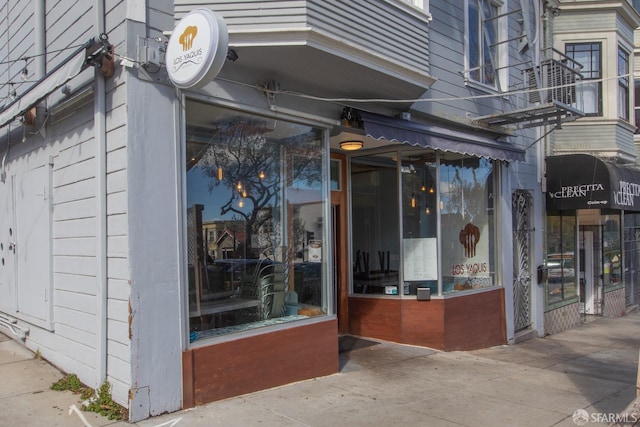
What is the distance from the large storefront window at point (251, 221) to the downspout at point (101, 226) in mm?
794

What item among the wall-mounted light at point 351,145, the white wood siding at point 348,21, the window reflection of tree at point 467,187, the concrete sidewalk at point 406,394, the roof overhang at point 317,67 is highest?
the white wood siding at point 348,21

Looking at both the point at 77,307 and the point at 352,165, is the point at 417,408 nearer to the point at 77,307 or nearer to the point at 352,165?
the point at 77,307

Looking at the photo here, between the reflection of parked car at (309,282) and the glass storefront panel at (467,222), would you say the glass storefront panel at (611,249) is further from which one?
the reflection of parked car at (309,282)

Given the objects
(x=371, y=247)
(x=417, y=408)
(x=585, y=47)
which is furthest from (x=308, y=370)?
(x=585, y=47)

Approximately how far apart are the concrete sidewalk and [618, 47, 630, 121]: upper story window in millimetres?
7362

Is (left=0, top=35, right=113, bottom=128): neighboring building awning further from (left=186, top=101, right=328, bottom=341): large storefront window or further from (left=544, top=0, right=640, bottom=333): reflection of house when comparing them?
(left=544, top=0, right=640, bottom=333): reflection of house

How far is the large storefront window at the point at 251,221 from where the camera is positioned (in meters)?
5.54

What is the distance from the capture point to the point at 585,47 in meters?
12.6

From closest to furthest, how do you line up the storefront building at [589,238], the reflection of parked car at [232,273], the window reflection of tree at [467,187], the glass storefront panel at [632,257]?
the reflection of parked car at [232,273], the window reflection of tree at [467,187], the storefront building at [589,238], the glass storefront panel at [632,257]

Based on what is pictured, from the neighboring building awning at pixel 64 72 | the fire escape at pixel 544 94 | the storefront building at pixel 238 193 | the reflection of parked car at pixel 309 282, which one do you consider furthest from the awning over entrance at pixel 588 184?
the neighboring building awning at pixel 64 72

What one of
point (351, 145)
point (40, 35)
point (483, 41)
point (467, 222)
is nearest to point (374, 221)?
point (351, 145)

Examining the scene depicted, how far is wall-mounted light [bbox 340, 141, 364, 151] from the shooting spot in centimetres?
804

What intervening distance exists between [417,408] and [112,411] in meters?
2.98

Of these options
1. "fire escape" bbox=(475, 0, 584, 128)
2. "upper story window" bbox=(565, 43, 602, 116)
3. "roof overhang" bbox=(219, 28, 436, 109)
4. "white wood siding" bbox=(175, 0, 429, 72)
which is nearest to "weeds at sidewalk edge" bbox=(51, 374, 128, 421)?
"roof overhang" bbox=(219, 28, 436, 109)
